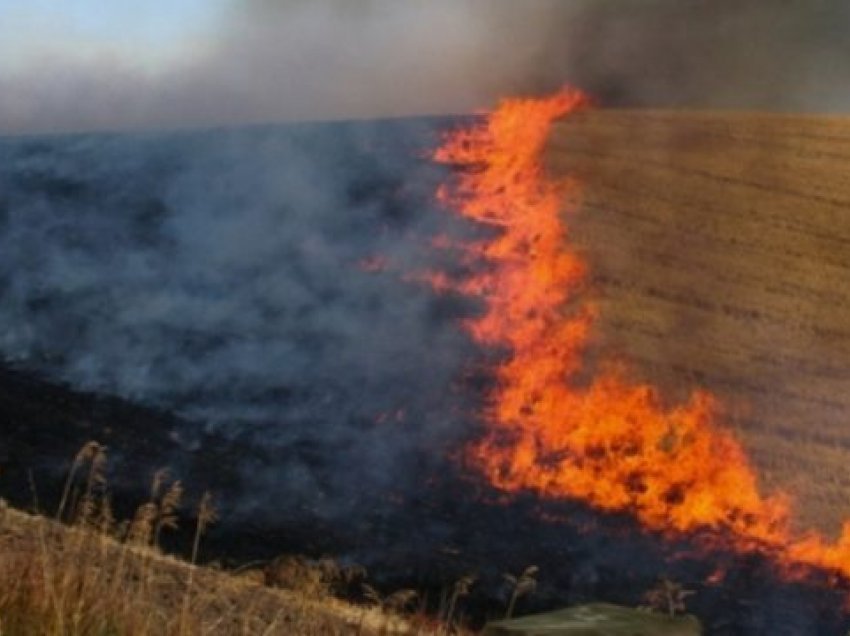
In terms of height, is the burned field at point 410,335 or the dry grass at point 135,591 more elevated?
the burned field at point 410,335

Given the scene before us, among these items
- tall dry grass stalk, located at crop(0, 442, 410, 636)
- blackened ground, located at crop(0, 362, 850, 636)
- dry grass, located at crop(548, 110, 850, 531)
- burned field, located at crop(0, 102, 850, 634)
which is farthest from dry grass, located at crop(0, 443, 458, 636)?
dry grass, located at crop(548, 110, 850, 531)

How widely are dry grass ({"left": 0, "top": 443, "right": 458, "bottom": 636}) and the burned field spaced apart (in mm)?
853

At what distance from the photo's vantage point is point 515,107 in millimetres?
11352

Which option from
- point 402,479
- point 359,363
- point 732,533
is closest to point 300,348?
point 359,363

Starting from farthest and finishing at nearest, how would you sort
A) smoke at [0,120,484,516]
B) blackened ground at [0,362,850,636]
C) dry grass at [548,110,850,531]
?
smoke at [0,120,484,516], dry grass at [548,110,850,531], blackened ground at [0,362,850,636]

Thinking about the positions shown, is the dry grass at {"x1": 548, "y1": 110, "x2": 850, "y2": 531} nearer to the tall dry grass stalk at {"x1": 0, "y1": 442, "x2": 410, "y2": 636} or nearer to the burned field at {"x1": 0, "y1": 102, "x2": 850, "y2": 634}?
the burned field at {"x1": 0, "y1": 102, "x2": 850, "y2": 634}

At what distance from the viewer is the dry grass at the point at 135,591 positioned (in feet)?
12.9

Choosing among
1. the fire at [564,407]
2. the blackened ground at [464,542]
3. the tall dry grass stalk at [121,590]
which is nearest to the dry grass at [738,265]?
the fire at [564,407]

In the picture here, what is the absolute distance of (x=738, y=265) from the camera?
32.1 ft

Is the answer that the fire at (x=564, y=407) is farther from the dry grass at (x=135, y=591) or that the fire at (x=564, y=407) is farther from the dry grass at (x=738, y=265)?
the dry grass at (x=135, y=591)

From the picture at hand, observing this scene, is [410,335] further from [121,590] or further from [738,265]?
[121,590]

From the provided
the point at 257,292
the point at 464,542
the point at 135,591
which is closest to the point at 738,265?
the point at 464,542

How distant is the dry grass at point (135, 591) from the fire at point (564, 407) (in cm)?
214

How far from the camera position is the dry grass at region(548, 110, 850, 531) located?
8.80 meters
